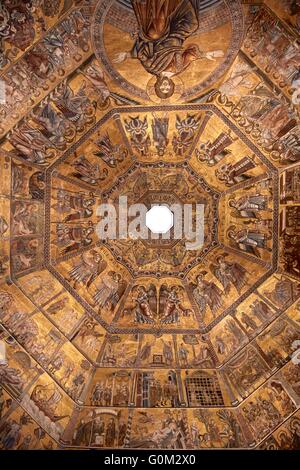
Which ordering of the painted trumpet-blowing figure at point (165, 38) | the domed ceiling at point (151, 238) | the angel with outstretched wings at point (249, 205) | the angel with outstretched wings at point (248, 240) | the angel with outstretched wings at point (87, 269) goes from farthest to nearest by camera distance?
1. the angel with outstretched wings at point (87, 269)
2. the angel with outstretched wings at point (248, 240)
3. the angel with outstretched wings at point (249, 205)
4. the domed ceiling at point (151, 238)
5. the painted trumpet-blowing figure at point (165, 38)

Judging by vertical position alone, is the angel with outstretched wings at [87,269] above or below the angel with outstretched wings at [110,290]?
above

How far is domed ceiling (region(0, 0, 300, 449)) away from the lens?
28.7 ft

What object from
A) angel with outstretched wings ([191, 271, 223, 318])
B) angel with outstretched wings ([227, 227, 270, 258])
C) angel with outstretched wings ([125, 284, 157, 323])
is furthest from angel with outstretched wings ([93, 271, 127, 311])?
angel with outstretched wings ([227, 227, 270, 258])

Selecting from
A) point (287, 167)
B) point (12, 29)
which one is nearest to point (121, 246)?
point (287, 167)

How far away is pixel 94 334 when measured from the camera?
11.1 m

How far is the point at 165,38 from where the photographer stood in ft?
28.9

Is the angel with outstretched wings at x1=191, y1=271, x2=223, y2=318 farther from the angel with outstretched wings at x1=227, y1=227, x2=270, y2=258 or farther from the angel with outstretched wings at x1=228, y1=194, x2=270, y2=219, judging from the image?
the angel with outstretched wings at x1=228, y1=194, x2=270, y2=219

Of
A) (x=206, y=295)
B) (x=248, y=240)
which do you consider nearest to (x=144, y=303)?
(x=206, y=295)

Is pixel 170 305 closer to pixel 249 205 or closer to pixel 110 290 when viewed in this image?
pixel 110 290

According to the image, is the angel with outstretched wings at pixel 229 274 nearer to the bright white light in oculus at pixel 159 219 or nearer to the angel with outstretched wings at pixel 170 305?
the angel with outstretched wings at pixel 170 305

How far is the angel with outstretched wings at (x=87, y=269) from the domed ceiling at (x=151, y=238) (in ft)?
0.19

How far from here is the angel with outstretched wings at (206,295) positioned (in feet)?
37.1

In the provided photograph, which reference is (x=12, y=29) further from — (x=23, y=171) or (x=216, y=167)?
(x=216, y=167)

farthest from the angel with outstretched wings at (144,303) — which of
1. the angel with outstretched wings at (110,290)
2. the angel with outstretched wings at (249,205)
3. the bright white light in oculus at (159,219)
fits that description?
the angel with outstretched wings at (249,205)
